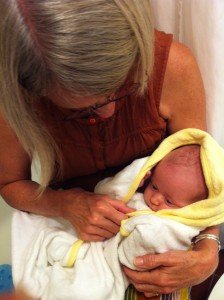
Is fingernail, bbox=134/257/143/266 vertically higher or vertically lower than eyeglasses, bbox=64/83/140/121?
lower

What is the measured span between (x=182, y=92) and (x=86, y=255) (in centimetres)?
45

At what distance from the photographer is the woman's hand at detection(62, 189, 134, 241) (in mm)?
917

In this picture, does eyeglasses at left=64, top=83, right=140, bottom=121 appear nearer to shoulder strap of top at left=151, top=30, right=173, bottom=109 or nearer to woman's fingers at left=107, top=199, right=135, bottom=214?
shoulder strap of top at left=151, top=30, right=173, bottom=109

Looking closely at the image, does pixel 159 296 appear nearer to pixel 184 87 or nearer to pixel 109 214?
pixel 109 214

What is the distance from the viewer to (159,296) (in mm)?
934

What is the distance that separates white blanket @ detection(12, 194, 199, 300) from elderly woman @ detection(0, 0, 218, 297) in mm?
28

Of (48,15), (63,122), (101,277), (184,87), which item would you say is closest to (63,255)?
(101,277)

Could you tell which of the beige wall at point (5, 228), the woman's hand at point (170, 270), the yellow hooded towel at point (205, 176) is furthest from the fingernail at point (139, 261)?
the beige wall at point (5, 228)

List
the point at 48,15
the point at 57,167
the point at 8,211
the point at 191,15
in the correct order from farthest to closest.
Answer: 1. the point at 8,211
2. the point at 57,167
3. the point at 191,15
4. the point at 48,15

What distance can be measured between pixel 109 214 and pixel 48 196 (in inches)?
7.6

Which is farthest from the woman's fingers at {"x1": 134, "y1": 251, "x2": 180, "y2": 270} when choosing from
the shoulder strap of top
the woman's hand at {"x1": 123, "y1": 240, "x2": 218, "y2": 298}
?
the shoulder strap of top

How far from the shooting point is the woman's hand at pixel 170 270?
0.87 m

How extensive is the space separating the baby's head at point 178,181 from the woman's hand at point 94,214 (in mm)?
82

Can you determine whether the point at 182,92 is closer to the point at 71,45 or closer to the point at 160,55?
the point at 160,55
